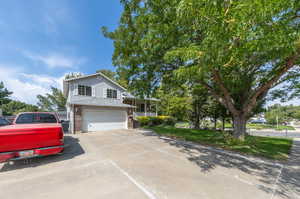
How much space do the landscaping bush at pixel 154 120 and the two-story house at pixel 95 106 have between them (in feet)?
10.4

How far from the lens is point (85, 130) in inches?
451

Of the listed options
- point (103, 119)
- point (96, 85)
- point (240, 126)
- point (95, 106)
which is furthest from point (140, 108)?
point (240, 126)

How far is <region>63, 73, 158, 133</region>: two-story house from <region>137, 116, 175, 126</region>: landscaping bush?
3.15 meters

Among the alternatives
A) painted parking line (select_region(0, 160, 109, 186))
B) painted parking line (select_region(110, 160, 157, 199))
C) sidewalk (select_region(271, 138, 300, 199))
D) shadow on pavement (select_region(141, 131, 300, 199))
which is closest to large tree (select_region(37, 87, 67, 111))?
painted parking line (select_region(0, 160, 109, 186))

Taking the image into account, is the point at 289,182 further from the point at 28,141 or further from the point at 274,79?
the point at 28,141

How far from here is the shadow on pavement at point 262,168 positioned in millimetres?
2970

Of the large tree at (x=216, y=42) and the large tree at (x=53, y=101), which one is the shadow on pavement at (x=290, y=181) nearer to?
the large tree at (x=216, y=42)

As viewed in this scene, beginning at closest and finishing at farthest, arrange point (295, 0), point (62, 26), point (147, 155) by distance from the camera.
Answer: point (295, 0), point (147, 155), point (62, 26)

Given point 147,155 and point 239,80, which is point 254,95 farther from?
point 147,155

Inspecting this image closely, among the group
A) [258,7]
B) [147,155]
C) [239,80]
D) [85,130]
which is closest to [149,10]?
[258,7]

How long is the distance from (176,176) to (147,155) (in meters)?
1.98

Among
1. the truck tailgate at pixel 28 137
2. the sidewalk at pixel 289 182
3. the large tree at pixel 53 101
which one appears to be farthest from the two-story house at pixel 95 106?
the large tree at pixel 53 101

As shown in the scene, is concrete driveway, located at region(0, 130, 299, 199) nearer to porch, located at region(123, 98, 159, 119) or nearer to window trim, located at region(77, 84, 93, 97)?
window trim, located at region(77, 84, 93, 97)

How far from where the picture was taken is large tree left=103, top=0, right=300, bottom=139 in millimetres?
2461
